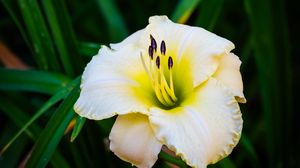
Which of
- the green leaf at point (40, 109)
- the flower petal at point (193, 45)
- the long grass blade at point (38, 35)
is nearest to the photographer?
the flower petal at point (193, 45)

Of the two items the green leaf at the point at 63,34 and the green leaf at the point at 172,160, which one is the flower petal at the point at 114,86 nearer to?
the green leaf at the point at 172,160

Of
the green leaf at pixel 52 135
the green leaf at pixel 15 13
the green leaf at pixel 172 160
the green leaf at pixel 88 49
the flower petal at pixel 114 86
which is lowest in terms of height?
the green leaf at pixel 172 160

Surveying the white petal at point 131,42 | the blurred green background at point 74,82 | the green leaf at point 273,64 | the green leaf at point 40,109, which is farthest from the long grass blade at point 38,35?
the green leaf at point 273,64

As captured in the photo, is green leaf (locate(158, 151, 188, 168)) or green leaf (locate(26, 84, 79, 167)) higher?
green leaf (locate(26, 84, 79, 167))

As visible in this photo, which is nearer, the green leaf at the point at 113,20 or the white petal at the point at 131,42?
the white petal at the point at 131,42

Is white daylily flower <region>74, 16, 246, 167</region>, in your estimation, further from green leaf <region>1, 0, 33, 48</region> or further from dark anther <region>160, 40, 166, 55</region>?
green leaf <region>1, 0, 33, 48</region>

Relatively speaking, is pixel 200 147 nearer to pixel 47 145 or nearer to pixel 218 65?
pixel 218 65

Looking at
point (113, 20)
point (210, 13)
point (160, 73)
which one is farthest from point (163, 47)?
point (113, 20)

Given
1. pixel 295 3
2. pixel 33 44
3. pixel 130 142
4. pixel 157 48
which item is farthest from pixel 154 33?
pixel 295 3

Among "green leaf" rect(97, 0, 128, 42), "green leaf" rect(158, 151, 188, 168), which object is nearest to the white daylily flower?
"green leaf" rect(158, 151, 188, 168)
